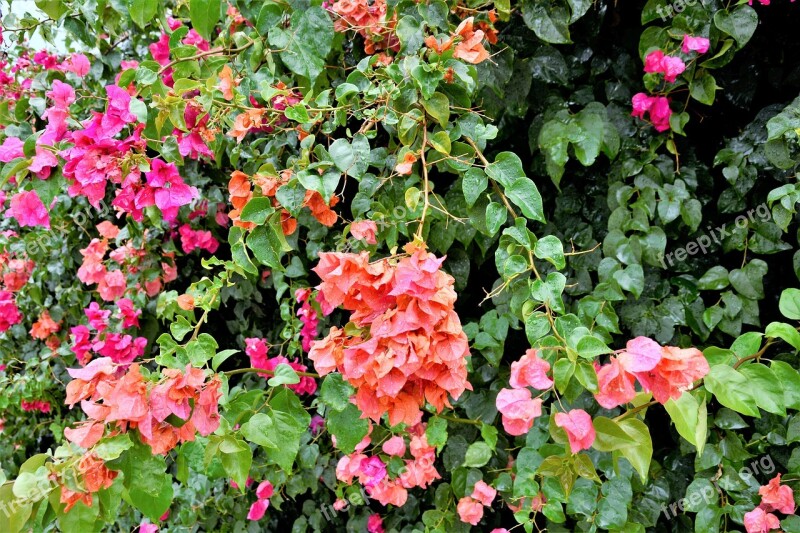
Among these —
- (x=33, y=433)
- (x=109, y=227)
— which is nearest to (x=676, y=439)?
(x=109, y=227)

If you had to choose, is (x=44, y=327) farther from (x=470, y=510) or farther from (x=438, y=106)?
(x=438, y=106)

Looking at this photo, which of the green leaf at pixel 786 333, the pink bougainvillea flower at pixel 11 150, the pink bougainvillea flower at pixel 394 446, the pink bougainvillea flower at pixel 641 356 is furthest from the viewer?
the pink bougainvillea flower at pixel 394 446

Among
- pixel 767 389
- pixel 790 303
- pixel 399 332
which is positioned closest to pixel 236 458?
pixel 399 332

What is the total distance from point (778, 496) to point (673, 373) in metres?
0.58

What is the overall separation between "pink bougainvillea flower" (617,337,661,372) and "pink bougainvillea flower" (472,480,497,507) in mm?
588

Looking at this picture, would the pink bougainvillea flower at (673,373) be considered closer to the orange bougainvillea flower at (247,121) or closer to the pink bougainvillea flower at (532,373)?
the pink bougainvillea flower at (532,373)

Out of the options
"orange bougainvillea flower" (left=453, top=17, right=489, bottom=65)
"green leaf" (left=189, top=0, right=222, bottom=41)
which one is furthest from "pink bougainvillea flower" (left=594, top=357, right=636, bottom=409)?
"green leaf" (left=189, top=0, right=222, bottom=41)

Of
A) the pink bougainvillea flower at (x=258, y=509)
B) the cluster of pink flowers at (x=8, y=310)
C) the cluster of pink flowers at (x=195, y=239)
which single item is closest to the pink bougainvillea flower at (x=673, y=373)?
the pink bougainvillea flower at (x=258, y=509)

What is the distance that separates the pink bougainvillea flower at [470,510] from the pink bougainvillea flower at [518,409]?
0.48 m

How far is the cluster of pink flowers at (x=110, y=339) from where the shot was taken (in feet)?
5.50

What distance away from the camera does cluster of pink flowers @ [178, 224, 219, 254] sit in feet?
5.54

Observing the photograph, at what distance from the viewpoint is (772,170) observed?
1.19 metres

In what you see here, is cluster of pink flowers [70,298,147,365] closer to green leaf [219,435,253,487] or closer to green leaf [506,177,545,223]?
green leaf [219,435,253,487]

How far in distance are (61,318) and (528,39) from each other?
5.30ft
